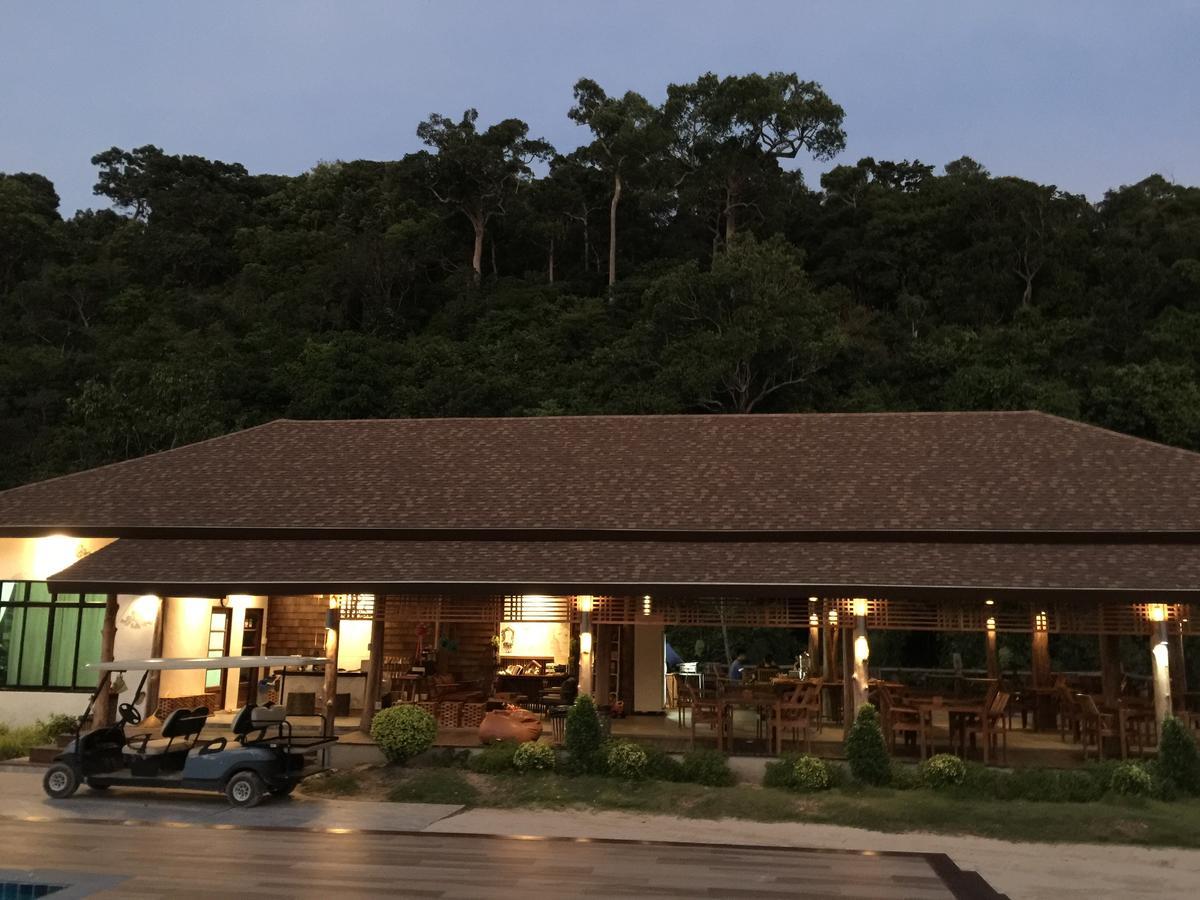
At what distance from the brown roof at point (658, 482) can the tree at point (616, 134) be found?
32237mm

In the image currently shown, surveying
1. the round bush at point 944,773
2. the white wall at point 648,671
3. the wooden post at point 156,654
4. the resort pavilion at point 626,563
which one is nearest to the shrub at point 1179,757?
the resort pavilion at point 626,563

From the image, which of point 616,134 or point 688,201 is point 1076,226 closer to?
point 688,201

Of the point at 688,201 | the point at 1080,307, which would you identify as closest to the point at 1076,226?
the point at 1080,307

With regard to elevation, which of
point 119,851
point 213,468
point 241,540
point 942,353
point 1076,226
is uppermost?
point 1076,226

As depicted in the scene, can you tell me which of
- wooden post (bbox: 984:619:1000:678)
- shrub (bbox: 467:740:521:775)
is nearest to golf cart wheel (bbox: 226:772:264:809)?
shrub (bbox: 467:740:521:775)

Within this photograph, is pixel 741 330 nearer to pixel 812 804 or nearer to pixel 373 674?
pixel 373 674

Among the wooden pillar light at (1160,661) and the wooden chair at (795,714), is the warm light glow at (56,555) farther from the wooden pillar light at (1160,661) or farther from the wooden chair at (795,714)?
the wooden pillar light at (1160,661)

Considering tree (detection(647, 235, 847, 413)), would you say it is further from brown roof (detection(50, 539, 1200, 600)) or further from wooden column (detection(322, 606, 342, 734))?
wooden column (detection(322, 606, 342, 734))

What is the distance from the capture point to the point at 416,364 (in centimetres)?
4466

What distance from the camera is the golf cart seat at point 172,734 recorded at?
42.4 feet

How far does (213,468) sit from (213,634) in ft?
10.6

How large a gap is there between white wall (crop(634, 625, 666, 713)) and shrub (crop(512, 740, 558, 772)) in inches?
215

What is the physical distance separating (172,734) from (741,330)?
29.1 meters

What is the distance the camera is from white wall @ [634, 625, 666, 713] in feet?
65.3
